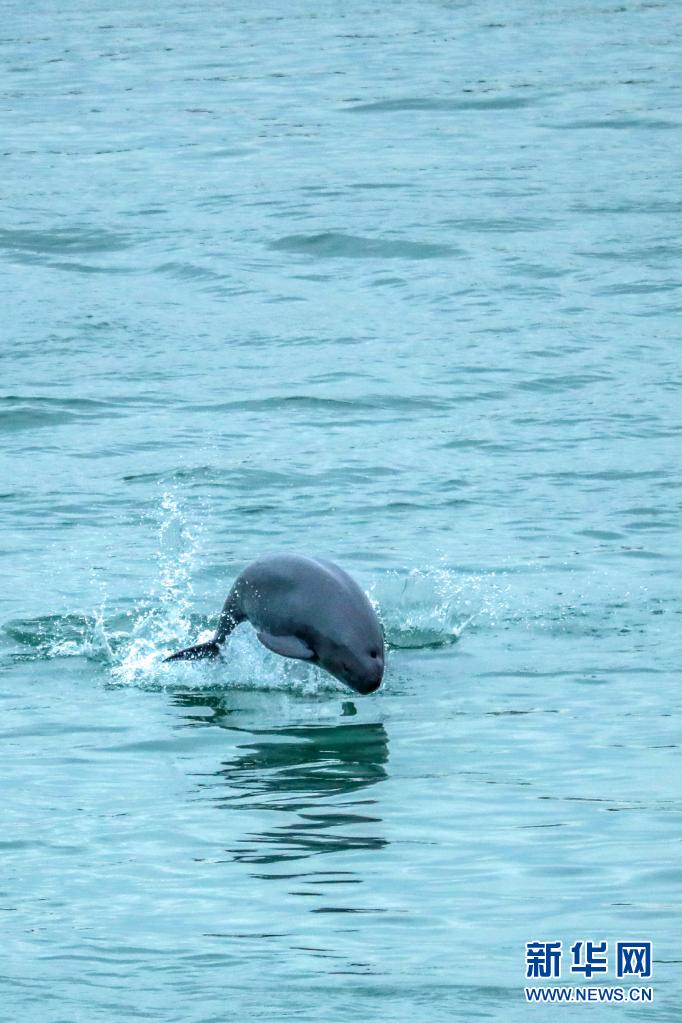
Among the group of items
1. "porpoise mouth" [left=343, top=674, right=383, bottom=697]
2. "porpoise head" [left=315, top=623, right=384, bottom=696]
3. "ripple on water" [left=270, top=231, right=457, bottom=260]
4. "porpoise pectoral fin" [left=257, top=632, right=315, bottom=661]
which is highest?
"porpoise pectoral fin" [left=257, top=632, right=315, bottom=661]

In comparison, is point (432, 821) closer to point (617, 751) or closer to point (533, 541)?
point (617, 751)

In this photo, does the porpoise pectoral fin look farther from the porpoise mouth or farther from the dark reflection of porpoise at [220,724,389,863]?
the dark reflection of porpoise at [220,724,389,863]

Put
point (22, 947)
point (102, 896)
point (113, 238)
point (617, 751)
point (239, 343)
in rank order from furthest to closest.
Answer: point (113, 238) < point (239, 343) < point (617, 751) < point (102, 896) < point (22, 947)

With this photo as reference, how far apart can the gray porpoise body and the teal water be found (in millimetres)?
298

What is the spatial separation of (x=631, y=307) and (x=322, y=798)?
12.8 m

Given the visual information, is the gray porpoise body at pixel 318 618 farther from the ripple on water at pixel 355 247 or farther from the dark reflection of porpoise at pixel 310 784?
the ripple on water at pixel 355 247

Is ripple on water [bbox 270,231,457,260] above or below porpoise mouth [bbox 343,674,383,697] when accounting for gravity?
below

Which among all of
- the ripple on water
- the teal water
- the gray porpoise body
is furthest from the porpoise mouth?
the ripple on water

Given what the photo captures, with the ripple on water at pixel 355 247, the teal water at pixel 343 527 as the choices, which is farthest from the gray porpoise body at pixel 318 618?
the ripple on water at pixel 355 247

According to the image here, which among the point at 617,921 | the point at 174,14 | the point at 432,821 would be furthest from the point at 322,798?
the point at 174,14

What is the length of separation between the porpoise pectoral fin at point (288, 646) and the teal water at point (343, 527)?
1.06ft

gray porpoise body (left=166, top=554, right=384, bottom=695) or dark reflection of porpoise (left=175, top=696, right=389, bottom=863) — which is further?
gray porpoise body (left=166, top=554, right=384, bottom=695)

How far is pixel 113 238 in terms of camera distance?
25828 mm

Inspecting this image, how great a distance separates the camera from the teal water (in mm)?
8062
